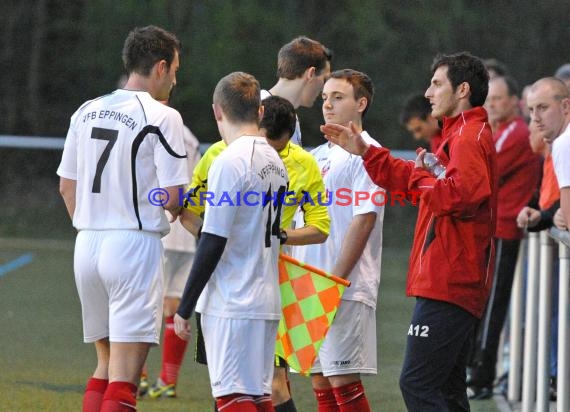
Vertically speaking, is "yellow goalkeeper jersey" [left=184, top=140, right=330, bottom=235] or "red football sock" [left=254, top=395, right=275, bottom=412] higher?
"yellow goalkeeper jersey" [left=184, top=140, right=330, bottom=235]

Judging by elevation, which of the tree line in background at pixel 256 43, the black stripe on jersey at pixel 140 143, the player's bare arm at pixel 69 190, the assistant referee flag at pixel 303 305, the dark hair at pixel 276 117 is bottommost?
the assistant referee flag at pixel 303 305

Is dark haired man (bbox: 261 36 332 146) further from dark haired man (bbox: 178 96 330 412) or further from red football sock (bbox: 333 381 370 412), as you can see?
red football sock (bbox: 333 381 370 412)

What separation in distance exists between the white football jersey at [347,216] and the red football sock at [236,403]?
3.62 ft

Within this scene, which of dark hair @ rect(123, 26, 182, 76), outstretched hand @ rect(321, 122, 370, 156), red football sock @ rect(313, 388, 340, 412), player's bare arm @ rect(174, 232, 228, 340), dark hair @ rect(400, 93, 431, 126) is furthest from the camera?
dark hair @ rect(400, 93, 431, 126)

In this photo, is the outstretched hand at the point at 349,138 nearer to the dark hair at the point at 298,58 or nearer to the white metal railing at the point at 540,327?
the white metal railing at the point at 540,327

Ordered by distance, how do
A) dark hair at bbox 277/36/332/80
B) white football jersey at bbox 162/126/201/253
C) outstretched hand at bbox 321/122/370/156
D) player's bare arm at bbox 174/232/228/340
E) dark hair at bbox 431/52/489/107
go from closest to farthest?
player's bare arm at bbox 174/232/228/340, outstretched hand at bbox 321/122/370/156, dark hair at bbox 431/52/489/107, dark hair at bbox 277/36/332/80, white football jersey at bbox 162/126/201/253

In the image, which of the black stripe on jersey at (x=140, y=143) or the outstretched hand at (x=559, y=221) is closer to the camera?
the black stripe on jersey at (x=140, y=143)

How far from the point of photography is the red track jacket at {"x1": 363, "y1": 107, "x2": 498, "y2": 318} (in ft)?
14.2

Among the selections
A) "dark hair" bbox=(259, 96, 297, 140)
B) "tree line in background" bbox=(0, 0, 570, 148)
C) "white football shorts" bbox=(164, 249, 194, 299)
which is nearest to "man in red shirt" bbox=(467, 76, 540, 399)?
"white football shorts" bbox=(164, 249, 194, 299)

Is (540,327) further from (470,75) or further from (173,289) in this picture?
(173,289)

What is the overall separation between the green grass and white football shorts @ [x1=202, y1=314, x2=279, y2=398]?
2324 mm

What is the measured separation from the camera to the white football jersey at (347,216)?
17.4ft

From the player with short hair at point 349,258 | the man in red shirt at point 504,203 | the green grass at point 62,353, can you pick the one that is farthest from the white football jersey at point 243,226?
the man in red shirt at point 504,203

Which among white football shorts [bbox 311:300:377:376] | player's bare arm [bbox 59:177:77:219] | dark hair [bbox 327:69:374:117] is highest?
dark hair [bbox 327:69:374:117]
